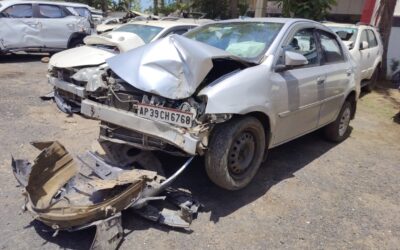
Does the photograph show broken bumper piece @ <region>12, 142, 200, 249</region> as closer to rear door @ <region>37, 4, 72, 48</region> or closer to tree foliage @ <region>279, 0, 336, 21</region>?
rear door @ <region>37, 4, 72, 48</region>

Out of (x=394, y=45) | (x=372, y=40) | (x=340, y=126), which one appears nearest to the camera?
(x=340, y=126)

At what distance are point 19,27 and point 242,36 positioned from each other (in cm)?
913

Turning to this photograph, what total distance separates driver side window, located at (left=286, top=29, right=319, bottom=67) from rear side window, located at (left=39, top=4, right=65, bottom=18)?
968 centimetres

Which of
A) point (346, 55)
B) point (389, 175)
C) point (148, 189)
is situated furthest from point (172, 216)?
point (346, 55)

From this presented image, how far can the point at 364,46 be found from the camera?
30.5ft

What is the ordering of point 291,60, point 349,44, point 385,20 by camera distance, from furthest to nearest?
1. point 385,20
2. point 349,44
3. point 291,60

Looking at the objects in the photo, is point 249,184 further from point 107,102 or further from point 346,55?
point 346,55

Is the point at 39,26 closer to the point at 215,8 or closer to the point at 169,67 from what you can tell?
the point at 169,67

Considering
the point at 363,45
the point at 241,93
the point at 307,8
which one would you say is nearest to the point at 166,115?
the point at 241,93

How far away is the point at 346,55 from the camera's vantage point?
594cm

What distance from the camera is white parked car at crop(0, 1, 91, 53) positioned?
11453 millimetres

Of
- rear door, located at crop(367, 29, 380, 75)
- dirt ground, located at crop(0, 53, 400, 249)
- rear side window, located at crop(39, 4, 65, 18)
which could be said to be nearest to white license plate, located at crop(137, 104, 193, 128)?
dirt ground, located at crop(0, 53, 400, 249)

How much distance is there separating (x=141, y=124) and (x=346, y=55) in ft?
12.0

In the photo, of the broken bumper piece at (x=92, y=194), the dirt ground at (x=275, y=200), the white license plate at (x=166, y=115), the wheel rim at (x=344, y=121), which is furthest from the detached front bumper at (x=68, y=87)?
the wheel rim at (x=344, y=121)
